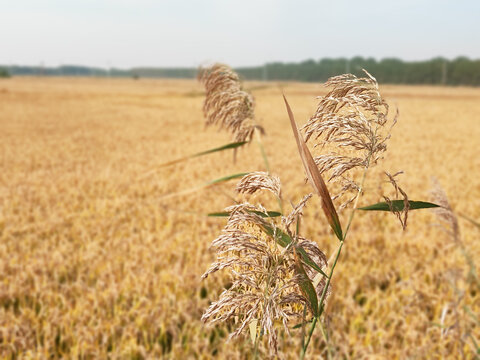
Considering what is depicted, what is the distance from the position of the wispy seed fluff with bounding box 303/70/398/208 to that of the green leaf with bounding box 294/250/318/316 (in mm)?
158

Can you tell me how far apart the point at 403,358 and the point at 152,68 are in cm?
20780

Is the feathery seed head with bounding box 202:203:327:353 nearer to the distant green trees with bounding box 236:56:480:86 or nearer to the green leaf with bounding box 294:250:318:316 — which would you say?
the green leaf with bounding box 294:250:318:316

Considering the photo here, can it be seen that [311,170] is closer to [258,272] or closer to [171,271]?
[258,272]

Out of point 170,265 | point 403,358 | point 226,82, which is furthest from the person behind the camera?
point 170,265

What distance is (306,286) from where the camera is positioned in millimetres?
774

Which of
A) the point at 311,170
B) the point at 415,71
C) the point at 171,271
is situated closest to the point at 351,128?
the point at 311,170

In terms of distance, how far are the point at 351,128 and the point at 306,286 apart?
32cm

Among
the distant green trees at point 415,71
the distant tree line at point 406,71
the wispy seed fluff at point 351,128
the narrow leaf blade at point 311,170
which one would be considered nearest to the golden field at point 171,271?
the wispy seed fluff at point 351,128

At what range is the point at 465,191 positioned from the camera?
790 centimetres

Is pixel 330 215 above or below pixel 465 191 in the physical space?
above

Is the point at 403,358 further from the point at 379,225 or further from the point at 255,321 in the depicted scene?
the point at 379,225

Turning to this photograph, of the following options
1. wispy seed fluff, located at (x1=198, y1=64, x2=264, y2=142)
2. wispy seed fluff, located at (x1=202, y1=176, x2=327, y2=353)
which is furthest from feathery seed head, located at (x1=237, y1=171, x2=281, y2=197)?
wispy seed fluff, located at (x1=198, y1=64, x2=264, y2=142)

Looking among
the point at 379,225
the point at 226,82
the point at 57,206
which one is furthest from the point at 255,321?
the point at 57,206

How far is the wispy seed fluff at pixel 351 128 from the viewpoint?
0.78m
